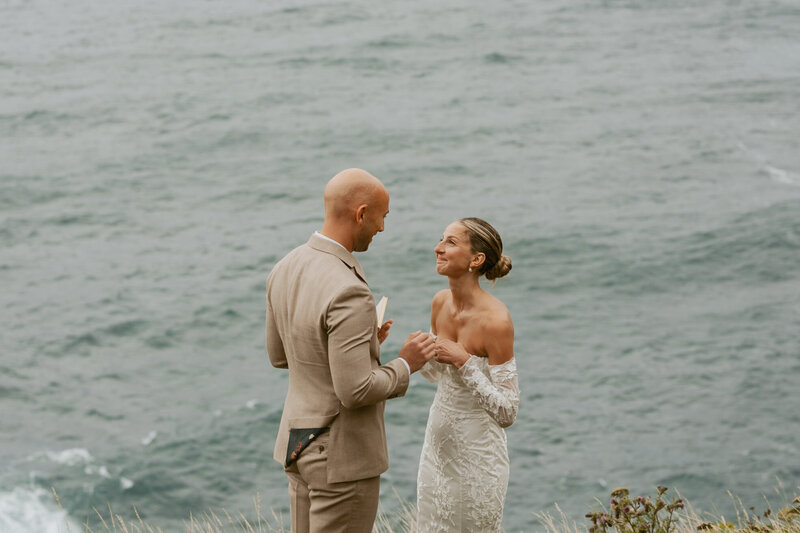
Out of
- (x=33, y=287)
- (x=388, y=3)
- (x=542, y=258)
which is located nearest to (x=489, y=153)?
(x=542, y=258)

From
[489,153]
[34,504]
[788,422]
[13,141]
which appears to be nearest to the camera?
[34,504]

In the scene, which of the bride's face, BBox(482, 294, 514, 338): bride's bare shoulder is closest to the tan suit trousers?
BBox(482, 294, 514, 338): bride's bare shoulder

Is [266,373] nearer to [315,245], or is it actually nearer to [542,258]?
[542,258]

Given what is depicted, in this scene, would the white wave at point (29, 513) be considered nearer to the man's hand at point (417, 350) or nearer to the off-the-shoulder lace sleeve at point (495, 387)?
the off-the-shoulder lace sleeve at point (495, 387)

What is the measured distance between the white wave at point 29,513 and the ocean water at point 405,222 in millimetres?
80

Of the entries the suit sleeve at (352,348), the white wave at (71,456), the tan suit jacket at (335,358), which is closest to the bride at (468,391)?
the tan suit jacket at (335,358)

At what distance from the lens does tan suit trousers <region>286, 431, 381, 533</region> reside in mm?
5047

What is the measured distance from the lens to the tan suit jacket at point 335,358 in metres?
4.81

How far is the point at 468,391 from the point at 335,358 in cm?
149

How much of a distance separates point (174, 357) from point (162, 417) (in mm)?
4106

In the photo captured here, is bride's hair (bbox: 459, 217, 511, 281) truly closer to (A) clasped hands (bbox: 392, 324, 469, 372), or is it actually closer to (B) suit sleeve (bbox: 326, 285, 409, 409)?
(A) clasped hands (bbox: 392, 324, 469, 372)

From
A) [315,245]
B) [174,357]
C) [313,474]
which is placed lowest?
[174,357]

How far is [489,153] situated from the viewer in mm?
48281

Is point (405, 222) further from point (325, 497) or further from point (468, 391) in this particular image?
point (325, 497)
